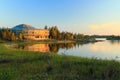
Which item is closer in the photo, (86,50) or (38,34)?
(86,50)

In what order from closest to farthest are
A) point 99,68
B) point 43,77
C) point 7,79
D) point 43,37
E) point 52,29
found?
1. point 7,79
2. point 43,77
3. point 99,68
4. point 52,29
5. point 43,37

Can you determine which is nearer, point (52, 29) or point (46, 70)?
point (46, 70)

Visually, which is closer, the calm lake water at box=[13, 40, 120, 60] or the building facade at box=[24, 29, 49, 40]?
the calm lake water at box=[13, 40, 120, 60]

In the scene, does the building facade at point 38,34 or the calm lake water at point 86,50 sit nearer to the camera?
the calm lake water at point 86,50

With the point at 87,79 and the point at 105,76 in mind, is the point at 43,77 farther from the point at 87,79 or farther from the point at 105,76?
the point at 105,76

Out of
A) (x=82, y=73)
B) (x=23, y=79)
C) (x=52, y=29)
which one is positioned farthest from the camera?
(x=52, y=29)

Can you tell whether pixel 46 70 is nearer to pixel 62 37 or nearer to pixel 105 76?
pixel 105 76

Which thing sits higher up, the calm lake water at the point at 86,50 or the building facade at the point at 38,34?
the building facade at the point at 38,34

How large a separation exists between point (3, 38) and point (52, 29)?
39.6 m

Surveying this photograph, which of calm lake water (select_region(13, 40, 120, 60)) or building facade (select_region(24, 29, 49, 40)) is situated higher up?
building facade (select_region(24, 29, 49, 40))

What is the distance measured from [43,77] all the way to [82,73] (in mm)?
2438

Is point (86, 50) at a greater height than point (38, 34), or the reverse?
point (38, 34)

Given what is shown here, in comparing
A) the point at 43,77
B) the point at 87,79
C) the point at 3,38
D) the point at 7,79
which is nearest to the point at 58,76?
the point at 43,77

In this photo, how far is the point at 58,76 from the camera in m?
11.4
